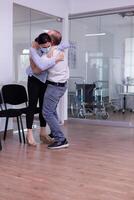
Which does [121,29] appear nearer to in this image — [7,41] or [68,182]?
[7,41]

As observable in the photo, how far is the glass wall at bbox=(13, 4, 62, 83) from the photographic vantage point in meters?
5.49

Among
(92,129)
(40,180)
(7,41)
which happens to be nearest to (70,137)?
(92,129)

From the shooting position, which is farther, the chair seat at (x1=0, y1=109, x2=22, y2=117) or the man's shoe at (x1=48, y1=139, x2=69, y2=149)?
the chair seat at (x1=0, y1=109, x2=22, y2=117)

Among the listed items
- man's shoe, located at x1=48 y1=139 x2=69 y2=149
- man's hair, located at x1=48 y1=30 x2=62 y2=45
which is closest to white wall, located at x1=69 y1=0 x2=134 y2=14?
man's hair, located at x1=48 y1=30 x2=62 y2=45

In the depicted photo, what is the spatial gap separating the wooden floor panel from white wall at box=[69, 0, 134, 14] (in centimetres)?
282

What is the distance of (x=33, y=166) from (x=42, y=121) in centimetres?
135

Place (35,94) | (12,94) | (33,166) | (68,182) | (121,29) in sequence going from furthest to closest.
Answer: (121,29) → (12,94) → (35,94) → (33,166) → (68,182)

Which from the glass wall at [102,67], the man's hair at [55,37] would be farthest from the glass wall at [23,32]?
the man's hair at [55,37]

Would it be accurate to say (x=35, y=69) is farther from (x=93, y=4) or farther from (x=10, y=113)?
(x=93, y=4)

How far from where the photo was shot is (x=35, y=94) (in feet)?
14.4

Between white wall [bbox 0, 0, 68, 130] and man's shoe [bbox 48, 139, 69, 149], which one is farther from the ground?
white wall [bbox 0, 0, 68, 130]

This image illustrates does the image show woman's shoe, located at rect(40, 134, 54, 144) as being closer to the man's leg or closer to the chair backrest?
the man's leg

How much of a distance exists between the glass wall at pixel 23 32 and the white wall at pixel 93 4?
899 millimetres

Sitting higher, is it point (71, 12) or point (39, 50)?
point (71, 12)
